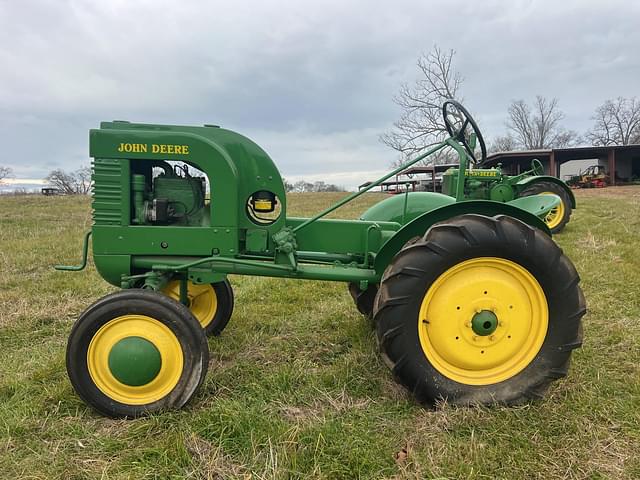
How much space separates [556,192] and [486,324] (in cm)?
770

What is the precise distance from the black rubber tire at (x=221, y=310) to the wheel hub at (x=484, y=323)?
1982mm

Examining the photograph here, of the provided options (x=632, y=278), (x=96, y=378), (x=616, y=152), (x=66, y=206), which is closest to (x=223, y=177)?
(x=96, y=378)

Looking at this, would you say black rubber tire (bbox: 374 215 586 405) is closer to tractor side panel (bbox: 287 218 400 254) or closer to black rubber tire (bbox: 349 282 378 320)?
tractor side panel (bbox: 287 218 400 254)

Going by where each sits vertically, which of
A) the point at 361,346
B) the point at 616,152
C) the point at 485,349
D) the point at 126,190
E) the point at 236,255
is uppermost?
the point at 616,152

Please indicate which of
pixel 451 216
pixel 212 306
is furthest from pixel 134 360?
pixel 451 216

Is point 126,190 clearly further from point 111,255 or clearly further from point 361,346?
point 361,346

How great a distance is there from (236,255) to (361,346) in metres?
1.23

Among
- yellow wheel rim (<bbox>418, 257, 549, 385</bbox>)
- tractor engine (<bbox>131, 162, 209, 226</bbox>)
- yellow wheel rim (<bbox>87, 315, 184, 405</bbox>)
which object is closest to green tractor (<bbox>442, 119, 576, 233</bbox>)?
yellow wheel rim (<bbox>418, 257, 549, 385</bbox>)

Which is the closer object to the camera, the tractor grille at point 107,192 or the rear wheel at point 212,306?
the tractor grille at point 107,192

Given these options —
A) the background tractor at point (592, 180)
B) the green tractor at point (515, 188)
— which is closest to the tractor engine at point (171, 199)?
the green tractor at point (515, 188)

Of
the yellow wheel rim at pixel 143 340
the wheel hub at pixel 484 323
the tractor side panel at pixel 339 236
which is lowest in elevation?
the yellow wheel rim at pixel 143 340

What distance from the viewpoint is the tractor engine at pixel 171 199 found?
2.75m

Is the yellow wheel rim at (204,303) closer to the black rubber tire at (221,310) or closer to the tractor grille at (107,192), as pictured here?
the black rubber tire at (221,310)

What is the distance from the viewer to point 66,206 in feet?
56.4
